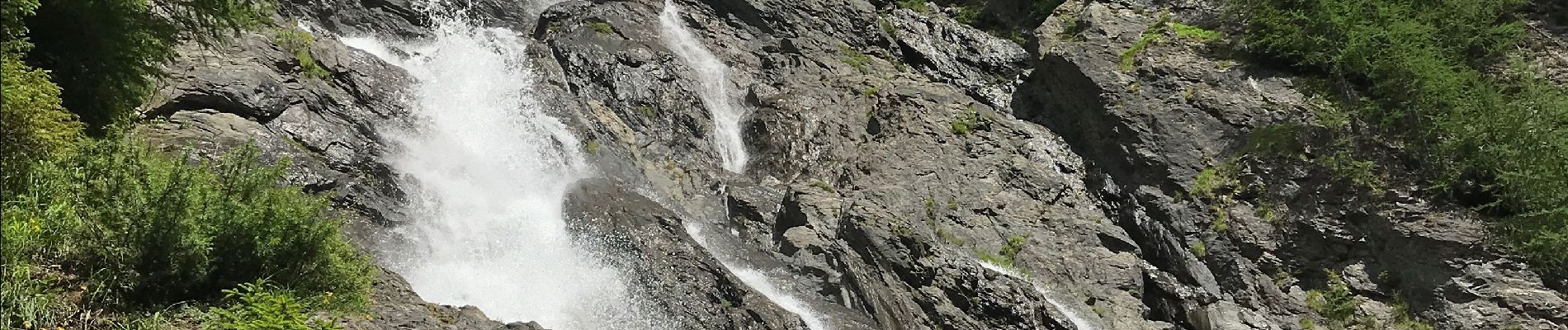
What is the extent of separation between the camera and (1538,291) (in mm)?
13766

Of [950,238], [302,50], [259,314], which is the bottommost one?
[950,238]

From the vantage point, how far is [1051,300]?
15.0 meters

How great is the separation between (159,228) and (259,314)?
35.6 inches

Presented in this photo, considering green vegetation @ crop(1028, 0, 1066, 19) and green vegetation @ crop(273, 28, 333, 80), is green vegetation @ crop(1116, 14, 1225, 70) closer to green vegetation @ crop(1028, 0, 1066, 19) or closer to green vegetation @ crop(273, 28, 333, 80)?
green vegetation @ crop(1028, 0, 1066, 19)

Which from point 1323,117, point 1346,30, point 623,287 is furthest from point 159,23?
point 1346,30

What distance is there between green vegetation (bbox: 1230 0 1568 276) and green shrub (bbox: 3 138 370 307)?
1637 cm

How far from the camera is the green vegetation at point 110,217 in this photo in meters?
5.62

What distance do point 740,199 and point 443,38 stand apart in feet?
27.9

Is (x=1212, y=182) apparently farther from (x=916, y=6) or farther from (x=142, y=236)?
(x=142, y=236)

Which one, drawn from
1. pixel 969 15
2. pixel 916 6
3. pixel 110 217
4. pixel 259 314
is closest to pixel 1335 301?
pixel 969 15

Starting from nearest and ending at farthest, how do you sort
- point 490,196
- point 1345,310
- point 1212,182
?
1. point 490,196
2. point 1345,310
3. point 1212,182

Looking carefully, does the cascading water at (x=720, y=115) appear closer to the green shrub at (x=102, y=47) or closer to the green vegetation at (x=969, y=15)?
the green shrub at (x=102, y=47)

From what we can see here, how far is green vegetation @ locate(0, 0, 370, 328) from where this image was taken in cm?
562

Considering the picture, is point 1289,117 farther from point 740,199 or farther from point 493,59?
point 493,59
